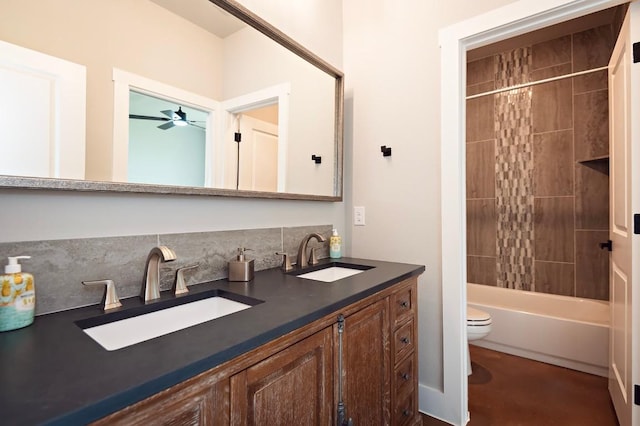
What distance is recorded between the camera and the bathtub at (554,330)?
2.23 m

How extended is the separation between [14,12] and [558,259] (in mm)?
3659

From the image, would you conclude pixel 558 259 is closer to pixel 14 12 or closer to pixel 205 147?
pixel 205 147

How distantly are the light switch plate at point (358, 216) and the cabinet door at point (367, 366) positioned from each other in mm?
808

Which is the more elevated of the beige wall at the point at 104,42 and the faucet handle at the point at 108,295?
the beige wall at the point at 104,42

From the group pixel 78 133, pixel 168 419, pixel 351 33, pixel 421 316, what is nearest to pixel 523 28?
pixel 351 33

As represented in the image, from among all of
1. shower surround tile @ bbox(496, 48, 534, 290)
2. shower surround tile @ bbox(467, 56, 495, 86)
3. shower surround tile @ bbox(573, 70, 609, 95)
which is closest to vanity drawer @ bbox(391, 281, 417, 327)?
shower surround tile @ bbox(496, 48, 534, 290)

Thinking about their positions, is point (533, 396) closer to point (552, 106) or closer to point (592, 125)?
point (592, 125)

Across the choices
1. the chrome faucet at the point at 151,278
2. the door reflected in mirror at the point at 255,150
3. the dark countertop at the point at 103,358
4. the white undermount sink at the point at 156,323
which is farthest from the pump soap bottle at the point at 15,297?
the door reflected in mirror at the point at 255,150

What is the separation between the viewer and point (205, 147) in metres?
1.29

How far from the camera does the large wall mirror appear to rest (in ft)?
2.81

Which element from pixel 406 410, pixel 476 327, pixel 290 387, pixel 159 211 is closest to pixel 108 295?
pixel 159 211

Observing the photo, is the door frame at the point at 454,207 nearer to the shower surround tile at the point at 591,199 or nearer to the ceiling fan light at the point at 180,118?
the ceiling fan light at the point at 180,118

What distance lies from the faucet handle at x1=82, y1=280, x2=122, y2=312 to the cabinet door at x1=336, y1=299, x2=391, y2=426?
705mm

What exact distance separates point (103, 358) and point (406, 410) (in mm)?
1361
